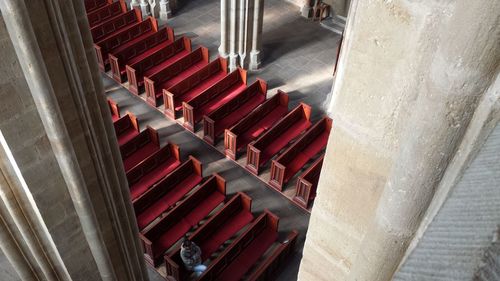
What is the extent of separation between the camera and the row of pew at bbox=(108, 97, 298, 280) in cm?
811

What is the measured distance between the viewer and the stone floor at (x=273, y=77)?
9781 mm

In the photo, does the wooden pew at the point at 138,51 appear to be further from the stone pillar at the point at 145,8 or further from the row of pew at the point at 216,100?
the stone pillar at the point at 145,8

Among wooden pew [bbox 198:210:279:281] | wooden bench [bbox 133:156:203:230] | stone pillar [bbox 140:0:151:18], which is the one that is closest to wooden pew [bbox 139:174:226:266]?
wooden bench [bbox 133:156:203:230]

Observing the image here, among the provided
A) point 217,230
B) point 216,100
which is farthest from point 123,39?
point 217,230

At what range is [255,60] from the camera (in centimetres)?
1308

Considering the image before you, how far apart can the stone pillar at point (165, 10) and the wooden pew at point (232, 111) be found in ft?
17.4

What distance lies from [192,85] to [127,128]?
85.6 inches

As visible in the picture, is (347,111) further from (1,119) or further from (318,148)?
(318,148)

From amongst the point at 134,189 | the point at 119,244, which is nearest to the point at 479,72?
the point at 119,244

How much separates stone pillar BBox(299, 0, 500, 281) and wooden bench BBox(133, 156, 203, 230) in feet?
20.6

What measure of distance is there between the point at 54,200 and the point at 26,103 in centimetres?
119

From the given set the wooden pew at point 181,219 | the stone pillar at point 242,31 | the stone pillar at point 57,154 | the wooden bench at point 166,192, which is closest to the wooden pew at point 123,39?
the stone pillar at point 242,31

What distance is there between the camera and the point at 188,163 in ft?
30.9

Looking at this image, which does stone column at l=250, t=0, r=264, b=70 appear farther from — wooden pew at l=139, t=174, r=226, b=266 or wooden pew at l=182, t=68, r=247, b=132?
wooden pew at l=139, t=174, r=226, b=266
